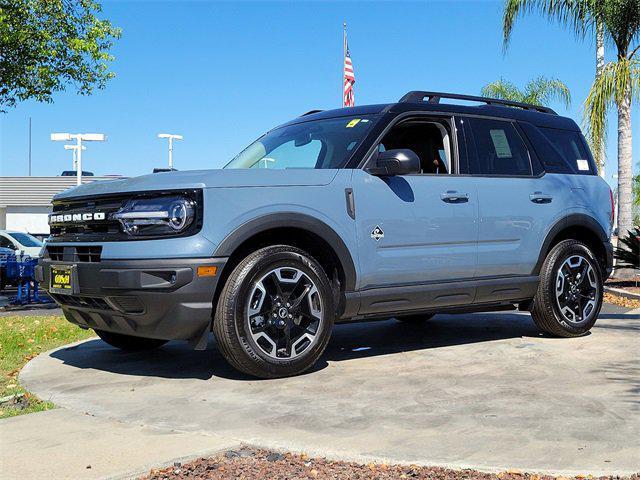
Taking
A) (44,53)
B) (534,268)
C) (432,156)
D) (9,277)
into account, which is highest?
(44,53)

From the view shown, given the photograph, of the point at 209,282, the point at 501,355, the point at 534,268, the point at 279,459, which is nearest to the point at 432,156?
the point at 534,268

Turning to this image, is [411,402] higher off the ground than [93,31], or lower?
lower

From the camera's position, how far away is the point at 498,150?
666cm

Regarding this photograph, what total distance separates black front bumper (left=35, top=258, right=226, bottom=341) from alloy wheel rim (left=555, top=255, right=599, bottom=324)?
348 centimetres

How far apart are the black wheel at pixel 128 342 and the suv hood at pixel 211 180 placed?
54.2 inches

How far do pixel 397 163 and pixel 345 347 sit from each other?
1.89m

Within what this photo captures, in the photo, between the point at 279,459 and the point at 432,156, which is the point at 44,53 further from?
the point at 279,459

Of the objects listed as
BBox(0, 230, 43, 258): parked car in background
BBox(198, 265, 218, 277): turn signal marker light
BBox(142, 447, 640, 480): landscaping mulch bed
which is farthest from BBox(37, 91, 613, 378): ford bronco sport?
BBox(0, 230, 43, 258): parked car in background

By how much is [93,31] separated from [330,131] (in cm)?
972

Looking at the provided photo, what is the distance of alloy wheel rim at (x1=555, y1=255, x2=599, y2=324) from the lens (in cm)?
685

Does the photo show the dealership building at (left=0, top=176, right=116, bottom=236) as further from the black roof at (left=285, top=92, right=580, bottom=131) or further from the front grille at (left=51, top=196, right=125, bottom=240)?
the front grille at (left=51, top=196, right=125, bottom=240)

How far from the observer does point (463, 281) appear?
6.08 metres

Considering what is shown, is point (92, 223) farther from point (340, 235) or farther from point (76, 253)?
point (340, 235)

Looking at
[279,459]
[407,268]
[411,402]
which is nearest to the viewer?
[279,459]
